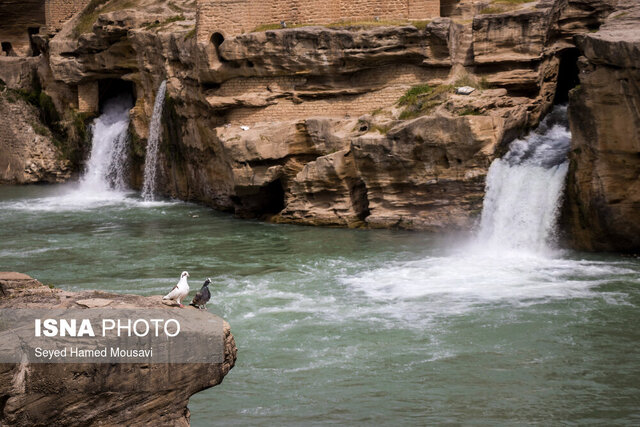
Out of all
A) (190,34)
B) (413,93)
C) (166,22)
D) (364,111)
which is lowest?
(364,111)

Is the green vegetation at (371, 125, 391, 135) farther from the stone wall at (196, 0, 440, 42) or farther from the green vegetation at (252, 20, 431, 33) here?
the stone wall at (196, 0, 440, 42)

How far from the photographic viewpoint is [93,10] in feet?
112

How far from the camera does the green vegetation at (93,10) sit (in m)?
33.2

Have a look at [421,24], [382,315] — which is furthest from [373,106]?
[382,315]

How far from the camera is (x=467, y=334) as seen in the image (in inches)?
561

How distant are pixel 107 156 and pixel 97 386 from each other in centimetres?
2613

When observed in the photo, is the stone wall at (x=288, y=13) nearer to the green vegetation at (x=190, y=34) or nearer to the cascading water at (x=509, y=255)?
the green vegetation at (x=190, y=34)

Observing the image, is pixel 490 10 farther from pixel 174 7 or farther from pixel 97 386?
pixel 97 386

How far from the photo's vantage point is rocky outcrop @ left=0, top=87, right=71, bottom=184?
35.4 metres

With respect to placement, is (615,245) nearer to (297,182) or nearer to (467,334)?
(467,334)

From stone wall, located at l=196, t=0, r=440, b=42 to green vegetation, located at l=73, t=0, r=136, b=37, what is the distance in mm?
7889

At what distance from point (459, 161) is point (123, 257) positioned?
26.3ft

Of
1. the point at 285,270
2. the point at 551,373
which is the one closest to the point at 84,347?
the point at 551,373

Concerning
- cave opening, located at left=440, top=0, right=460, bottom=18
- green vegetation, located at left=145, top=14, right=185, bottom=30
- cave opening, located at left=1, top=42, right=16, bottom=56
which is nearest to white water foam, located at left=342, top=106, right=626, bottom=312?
cave opening, located at left=440, top=0, right=460, bottom=18
